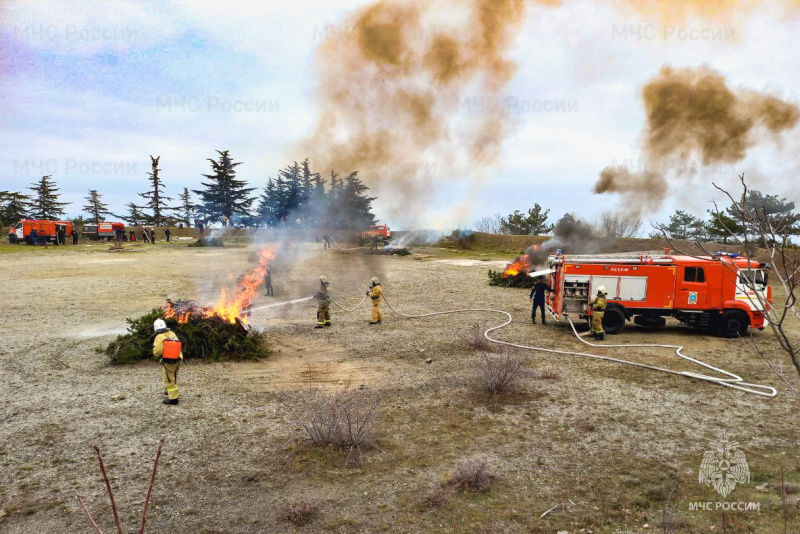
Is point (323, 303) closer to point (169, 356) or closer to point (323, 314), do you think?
point (323, 314)

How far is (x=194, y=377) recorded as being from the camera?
36.9 feet

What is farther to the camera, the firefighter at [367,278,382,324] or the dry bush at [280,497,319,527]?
the firefighter at [367,278,382,324]

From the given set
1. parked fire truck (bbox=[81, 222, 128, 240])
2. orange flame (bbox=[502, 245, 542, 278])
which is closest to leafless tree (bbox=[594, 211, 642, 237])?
orange flame (bbox=[502, 245, 542, 278])

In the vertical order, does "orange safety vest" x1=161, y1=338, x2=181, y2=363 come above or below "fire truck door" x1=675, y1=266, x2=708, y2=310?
below

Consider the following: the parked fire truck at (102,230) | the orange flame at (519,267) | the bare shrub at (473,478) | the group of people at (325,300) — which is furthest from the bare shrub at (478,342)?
the parked fire truck at (102,230)

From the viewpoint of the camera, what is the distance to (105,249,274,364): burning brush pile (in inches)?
484

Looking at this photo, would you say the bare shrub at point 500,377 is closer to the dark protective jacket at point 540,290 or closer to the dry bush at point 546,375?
the dry bush at point 546,375

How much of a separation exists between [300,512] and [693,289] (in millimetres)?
14795

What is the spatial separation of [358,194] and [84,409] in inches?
1216

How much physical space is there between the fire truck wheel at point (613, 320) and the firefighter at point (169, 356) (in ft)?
43.2

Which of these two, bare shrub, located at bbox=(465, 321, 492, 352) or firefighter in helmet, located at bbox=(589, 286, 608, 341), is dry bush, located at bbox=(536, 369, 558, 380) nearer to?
bare shrub, located at bbox=(465, 321, 492, 352)

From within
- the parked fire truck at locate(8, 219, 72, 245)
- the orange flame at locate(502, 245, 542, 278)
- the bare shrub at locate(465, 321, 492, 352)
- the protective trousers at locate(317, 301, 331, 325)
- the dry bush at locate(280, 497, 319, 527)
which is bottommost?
the dry bush at locate(280, 497, 319, 527)

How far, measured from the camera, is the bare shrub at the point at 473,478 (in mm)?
6547

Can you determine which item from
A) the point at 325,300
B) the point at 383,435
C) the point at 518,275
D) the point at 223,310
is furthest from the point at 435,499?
the point at 518,275
